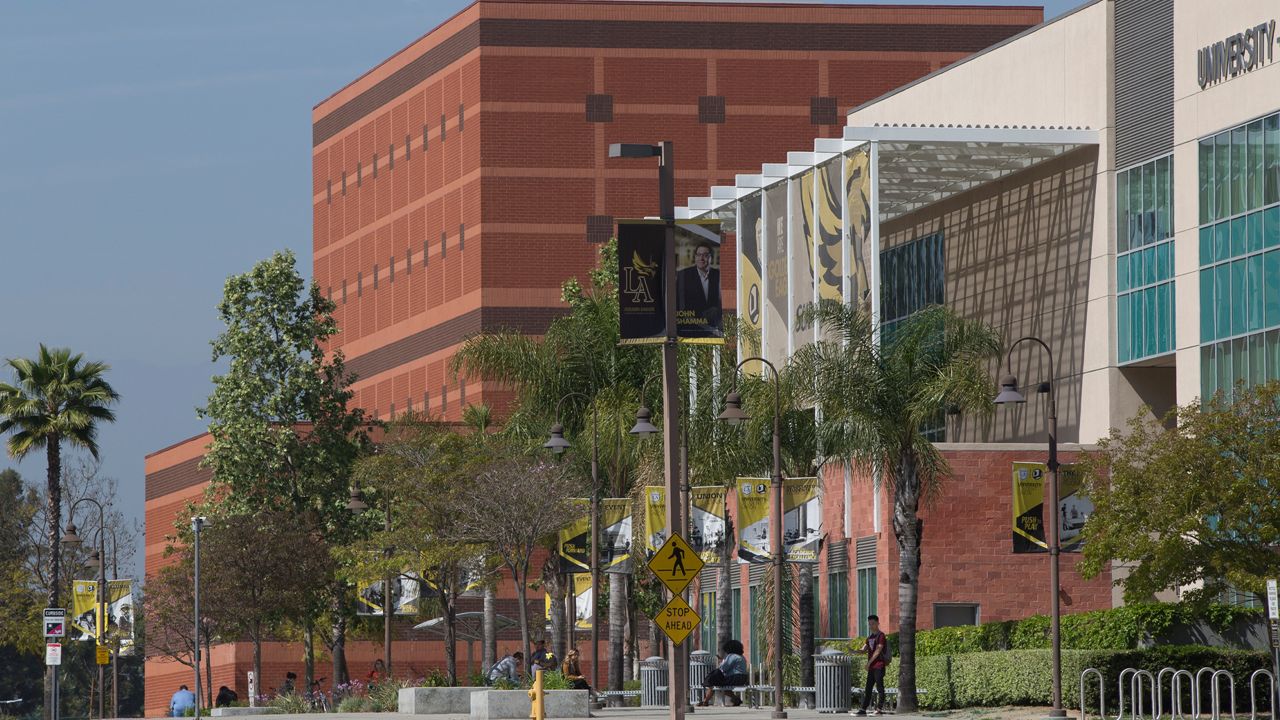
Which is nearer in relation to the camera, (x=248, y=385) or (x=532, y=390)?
(x=532, y=390)

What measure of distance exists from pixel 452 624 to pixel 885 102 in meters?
27.7

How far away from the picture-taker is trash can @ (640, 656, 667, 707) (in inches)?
1929

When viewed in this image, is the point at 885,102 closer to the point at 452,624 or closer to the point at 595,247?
the point at 595,247

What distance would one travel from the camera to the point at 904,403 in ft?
135

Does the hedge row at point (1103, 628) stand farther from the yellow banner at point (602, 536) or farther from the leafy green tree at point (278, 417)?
the leafy green tree at point (278, 417)

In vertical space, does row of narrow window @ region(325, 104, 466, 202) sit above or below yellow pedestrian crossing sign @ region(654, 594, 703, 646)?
above

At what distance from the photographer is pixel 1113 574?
54.8 metres

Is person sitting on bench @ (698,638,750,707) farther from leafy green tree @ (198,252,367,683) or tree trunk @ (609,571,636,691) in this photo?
leafy green tree @ (198,252,367,683)

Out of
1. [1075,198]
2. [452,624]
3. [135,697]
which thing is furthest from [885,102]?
[135,697]

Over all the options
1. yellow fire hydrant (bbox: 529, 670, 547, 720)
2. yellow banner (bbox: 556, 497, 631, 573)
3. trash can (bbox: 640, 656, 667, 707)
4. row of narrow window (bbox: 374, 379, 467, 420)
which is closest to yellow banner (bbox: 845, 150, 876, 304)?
yellow banner (bbox: 556, 497, 631, 573)

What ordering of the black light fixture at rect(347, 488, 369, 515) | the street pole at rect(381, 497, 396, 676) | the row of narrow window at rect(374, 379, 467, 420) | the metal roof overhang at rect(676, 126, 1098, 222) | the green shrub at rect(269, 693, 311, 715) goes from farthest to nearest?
the row of narrow window at rect(374, 379, 467, 420)
the black light fixture at rect(347, 488, 369, 515)
the metal roof overhang at rect(676, 126, 1098, 222)
the street pole at rect(381, 497, 396, 676)
the green shrub at rect(269, 693, 311, 715)

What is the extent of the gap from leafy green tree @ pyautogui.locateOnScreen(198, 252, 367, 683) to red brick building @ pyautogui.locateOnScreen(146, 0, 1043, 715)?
72.1 ft

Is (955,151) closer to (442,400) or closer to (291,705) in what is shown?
(291,705)

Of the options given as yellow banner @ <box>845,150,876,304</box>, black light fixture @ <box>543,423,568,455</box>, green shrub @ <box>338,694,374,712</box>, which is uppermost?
yellow banner @ <box>845,150,876,304</box>
